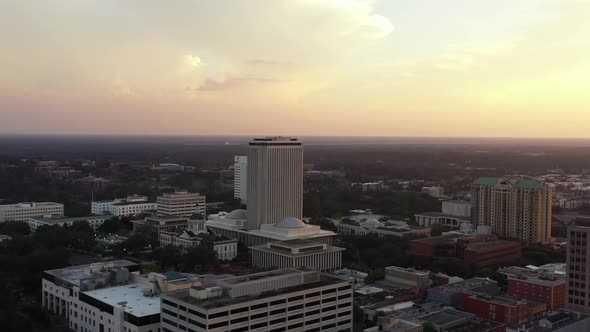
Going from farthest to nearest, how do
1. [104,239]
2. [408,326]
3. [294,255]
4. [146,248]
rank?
[104,239] → [146,248] → [294,255] → [408,326]

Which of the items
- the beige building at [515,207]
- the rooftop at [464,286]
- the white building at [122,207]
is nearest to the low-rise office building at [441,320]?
the rooftop at [464,286]

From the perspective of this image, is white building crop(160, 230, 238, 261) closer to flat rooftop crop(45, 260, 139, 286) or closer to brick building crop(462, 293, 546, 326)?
flat rooftop crop(45, 260, 139, 286)

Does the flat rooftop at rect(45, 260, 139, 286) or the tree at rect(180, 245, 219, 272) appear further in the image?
the tree at rect(180, 245, 219, 272)

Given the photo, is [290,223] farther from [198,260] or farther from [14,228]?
[14,228]

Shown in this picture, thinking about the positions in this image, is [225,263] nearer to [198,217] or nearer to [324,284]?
[198,217]

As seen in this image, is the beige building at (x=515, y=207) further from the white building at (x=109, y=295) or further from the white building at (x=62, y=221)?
the white building at (x=62, y=221)

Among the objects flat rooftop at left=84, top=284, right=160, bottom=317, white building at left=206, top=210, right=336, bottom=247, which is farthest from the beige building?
flat rooftop at left=84, top=284, right=160, bottom=317

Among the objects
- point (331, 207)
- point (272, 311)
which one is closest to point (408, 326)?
point (272, 311)
